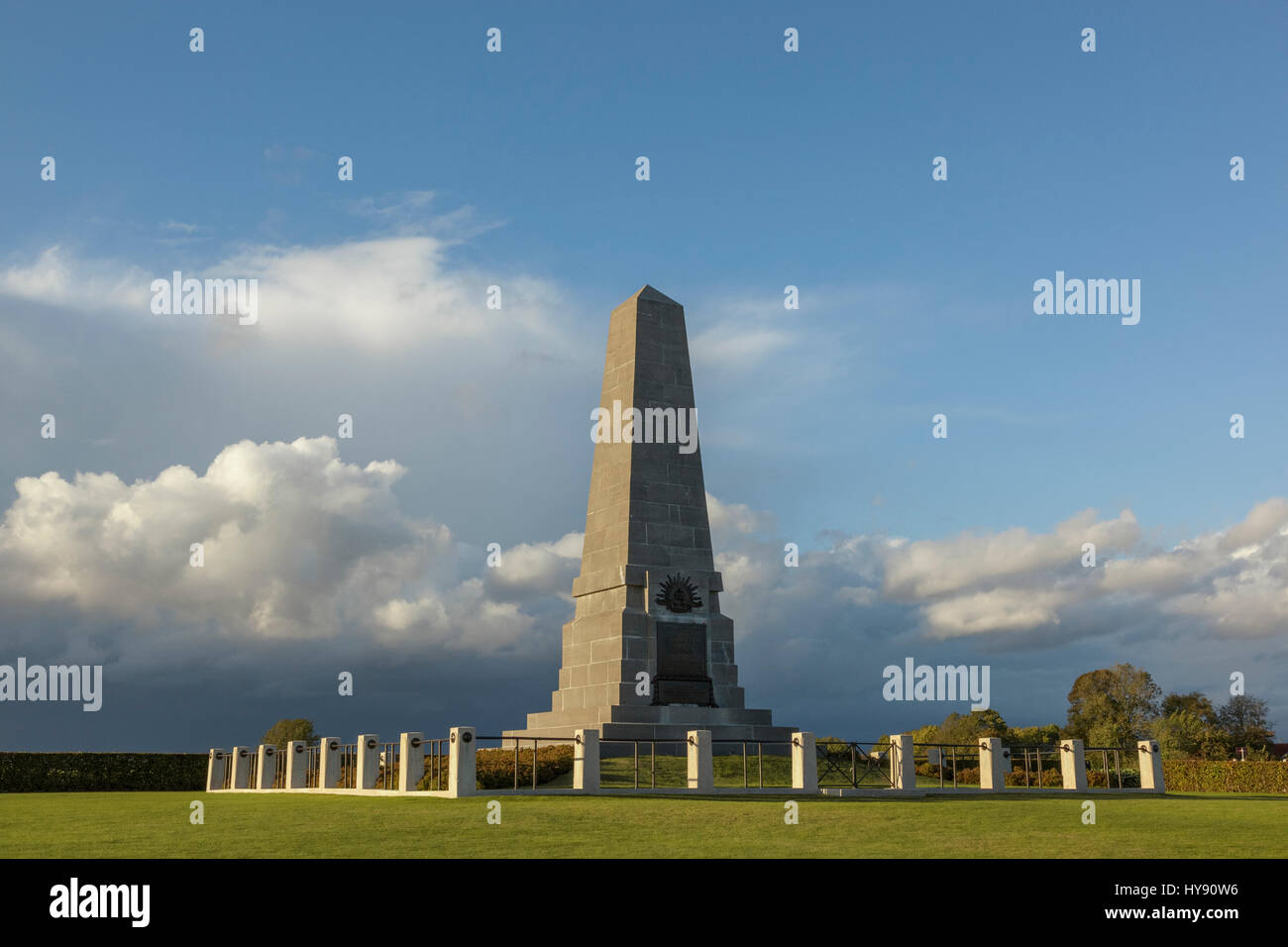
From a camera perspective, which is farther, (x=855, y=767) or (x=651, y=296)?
(x=651, y=296)

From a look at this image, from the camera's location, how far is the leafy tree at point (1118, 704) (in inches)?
2717

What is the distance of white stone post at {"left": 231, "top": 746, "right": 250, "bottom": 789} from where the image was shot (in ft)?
119

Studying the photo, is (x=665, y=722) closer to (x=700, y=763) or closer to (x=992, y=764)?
(x=700, y=763)

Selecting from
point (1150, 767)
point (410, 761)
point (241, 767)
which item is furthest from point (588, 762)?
point (241, 767)

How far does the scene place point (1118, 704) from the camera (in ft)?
234

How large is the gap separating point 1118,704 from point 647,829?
205 ft

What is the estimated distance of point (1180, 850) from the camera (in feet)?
52.5

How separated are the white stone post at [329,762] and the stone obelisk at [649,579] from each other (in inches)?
242

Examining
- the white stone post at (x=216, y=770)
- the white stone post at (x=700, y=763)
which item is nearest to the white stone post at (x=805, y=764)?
the white stone post at (x=700, y=763)

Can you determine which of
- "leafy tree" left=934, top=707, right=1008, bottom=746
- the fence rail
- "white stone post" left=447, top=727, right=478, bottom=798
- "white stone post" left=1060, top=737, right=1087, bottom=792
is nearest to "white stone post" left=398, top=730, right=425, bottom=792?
the fence rail

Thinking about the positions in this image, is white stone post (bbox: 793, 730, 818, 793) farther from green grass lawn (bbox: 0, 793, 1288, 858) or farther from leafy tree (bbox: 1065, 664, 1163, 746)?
leafy tree (bbox: 1065, 664, 1163, 746)
